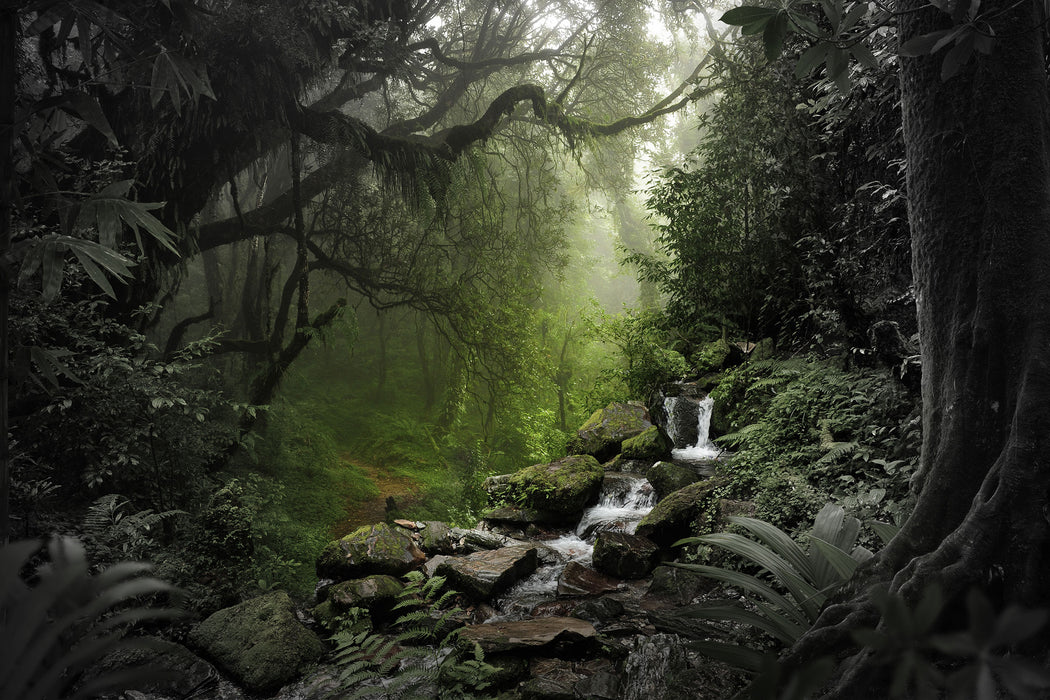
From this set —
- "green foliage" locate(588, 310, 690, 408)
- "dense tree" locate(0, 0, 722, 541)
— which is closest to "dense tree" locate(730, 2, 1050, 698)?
"dense tree" locate(0, 0, 722, 541)

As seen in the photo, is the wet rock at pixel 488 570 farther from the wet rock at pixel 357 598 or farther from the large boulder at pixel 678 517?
the large boulder at pixel 678 517

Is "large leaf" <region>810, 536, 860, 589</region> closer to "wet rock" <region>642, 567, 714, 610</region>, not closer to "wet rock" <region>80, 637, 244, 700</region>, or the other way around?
"wet rock" <region>642, 567, 714, 610</region>

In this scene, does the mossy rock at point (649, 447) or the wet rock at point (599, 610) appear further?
the mossy rock at point (649, 447)

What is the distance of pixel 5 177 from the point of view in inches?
69.0

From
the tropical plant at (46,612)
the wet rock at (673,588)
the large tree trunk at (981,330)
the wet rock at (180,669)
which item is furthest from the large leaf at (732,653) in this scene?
the wet rock at (180,669)

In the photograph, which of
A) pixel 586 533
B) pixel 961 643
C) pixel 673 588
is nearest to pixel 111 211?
pixel 961 643

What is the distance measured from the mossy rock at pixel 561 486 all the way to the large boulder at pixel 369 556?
1.89m

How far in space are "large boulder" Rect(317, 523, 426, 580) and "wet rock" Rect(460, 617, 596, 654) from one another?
5.19ft

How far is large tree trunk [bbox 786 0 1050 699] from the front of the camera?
1.81 meters

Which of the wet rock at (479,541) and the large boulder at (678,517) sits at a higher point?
the large boulder at (678,517)

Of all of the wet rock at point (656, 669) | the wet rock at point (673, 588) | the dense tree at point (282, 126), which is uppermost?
the dense tree at point (282, 126)

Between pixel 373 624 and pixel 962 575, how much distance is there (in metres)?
4.41

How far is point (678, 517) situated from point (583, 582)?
120cm

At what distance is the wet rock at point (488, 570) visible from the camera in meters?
5.04
